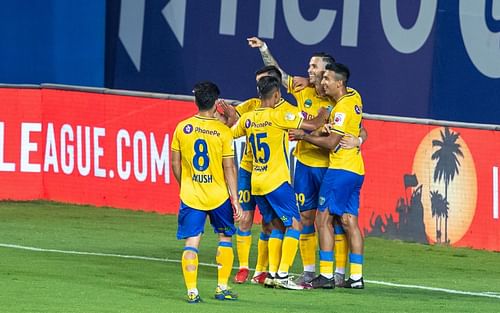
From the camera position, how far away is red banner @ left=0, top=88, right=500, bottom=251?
60.1ft

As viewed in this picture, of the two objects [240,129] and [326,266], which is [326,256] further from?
[240,129]

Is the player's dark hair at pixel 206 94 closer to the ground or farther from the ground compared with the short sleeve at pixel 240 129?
farther from the ground

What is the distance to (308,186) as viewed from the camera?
14.7 metres

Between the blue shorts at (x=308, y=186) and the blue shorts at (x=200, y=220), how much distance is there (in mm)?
1745

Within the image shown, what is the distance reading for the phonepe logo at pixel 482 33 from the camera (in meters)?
19.4

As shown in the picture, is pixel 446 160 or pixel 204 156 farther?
pixel 446 160

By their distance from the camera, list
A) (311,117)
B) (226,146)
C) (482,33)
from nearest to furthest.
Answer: (226,146)
(311,117)
(482,33)

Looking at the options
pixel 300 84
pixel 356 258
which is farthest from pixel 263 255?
pixel 300 84

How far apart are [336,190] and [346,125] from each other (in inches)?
25.2

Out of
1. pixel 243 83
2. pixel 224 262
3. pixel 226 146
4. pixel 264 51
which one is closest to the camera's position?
pixel 226 146

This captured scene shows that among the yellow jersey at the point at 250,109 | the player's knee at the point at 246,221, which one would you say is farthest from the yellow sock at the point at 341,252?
the yellow jersey at the point at 250,109

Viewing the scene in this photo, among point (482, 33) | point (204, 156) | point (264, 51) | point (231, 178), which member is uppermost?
point (482, 33)

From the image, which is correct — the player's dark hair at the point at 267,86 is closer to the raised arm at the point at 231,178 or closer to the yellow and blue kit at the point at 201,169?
the yellow and blue kit at the point at 201,169

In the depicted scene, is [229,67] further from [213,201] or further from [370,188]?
[213,201]
